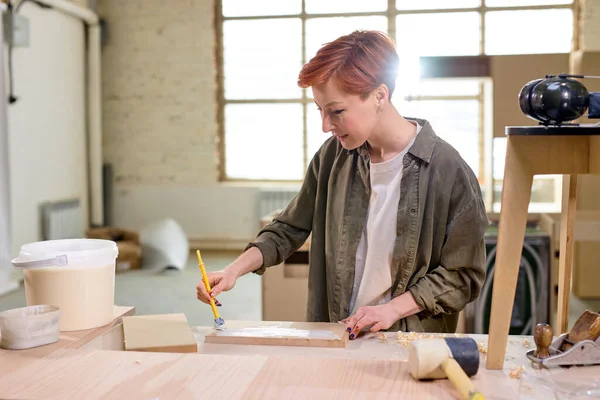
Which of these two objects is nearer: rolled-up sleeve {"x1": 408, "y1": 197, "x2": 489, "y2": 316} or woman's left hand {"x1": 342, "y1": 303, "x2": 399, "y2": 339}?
woman's left hand {"x1": 342, "y1": 303, "x2": 399, "y2": 339}

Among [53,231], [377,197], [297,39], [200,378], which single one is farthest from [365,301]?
[297,39]

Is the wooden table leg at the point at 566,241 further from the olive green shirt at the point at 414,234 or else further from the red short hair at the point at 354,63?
the red short hair at the point at 354,63

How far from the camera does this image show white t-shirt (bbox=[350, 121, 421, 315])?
6.26ft

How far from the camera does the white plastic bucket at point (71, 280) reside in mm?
1522

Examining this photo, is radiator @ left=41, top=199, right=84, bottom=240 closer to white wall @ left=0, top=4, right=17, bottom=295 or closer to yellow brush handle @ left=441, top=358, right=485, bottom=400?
white wall @ left=0, top=4, right=17, bottom=295

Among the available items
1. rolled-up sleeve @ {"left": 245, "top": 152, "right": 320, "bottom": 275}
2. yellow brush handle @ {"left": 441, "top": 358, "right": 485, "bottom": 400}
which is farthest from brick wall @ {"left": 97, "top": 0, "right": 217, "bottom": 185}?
yellow brush handle @ {"left": 441, "top": 358, "right": 485, "bottom": 400}


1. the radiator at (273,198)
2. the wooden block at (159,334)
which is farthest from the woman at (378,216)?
the radiator at (273,198)

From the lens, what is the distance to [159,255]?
7117mm

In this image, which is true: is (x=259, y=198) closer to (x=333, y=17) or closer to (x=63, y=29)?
(x=333, y=17)

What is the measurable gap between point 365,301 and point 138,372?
828 mm

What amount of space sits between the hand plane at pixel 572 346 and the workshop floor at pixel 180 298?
3621mm

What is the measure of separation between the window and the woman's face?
5.70 m

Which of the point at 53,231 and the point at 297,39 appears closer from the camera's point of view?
the point at 53,231

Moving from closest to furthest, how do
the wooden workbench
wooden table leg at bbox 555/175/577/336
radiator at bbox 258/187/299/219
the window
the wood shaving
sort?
the wooden workbench
the wood shaving
wooden table leg at bbox 555/175/577/336
the window
radiator at bbox 258/187/299/219
